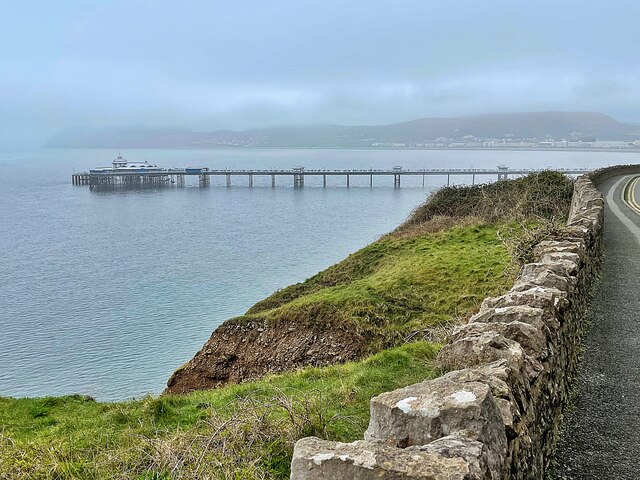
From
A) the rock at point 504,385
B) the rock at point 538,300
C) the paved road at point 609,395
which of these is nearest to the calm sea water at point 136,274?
the paved road at point 609,395

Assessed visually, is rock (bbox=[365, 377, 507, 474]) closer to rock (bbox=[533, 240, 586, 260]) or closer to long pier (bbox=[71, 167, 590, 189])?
rock (bbox=[533, 240, 586, 260])

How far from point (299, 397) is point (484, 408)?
4.89 metres

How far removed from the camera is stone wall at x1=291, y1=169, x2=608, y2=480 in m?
3.55

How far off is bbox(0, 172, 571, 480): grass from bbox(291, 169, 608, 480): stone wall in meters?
1.40

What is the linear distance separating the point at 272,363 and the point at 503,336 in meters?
16.4

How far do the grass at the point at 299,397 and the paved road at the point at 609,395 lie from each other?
1.78m

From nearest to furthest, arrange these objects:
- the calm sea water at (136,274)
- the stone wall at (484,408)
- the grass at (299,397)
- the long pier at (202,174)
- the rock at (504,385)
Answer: the stone wall at (484,408) < the rock at (504,385) < the grass at (299,397) < the calm sea water at (136,274) < the long pier at (202,174)

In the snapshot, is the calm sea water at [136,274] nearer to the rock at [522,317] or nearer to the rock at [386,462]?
the rock at [522,317]

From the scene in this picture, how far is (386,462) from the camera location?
3.48 meters

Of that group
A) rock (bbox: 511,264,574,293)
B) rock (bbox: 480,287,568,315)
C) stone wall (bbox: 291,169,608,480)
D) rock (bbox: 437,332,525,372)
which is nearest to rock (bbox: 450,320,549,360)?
stone wall (bbox: 291,169,608,480)

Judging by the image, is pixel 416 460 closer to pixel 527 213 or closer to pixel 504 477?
pixel 504 477

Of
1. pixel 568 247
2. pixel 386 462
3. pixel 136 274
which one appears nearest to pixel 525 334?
pixel 386 462

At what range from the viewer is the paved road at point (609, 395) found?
5.83 metres

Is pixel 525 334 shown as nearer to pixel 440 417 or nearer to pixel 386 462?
pixel 440 417
